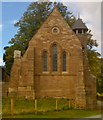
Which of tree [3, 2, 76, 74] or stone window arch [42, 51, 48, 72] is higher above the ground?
tree [3, 2, 76, 74]

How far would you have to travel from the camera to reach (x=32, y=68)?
128 ft

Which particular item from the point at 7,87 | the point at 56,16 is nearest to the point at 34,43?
the point at 56,16

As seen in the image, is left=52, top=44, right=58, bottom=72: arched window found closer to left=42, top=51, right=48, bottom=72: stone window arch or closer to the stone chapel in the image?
the stone chapel

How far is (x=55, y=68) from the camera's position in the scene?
4019 centimetres

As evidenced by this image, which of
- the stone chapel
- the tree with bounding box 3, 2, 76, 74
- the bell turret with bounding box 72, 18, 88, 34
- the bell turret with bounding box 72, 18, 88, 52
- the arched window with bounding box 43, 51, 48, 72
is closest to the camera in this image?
the stone chapel

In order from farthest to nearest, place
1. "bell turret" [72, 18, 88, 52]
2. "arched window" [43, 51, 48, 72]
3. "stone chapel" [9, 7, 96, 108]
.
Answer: "bell turret" [72, 18, 88, 52] < "arched window" [43, 51, 48, 72] < "stone chapel" [9, 7, 96, 108]

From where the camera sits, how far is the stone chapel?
3909cm

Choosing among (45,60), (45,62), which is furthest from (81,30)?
(45,62)

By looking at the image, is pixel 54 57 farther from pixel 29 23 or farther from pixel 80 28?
pixel 29 23

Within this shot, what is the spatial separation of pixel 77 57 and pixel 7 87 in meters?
10.3

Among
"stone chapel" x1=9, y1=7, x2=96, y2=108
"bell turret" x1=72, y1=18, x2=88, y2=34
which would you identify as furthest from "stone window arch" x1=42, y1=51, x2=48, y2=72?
"bell turret" x1=72, y1=18, x2=88, y2=34

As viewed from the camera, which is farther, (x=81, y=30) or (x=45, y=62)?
(x=81, y=30)

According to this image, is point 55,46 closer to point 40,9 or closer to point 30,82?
point 30,82

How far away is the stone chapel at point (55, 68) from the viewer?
128 ft
